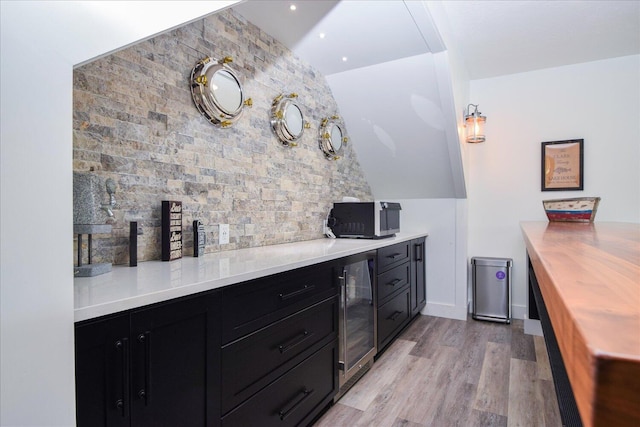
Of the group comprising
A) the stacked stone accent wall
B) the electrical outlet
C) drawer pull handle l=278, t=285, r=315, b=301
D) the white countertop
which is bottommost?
drawer pull handle l=278, t=285, r=315, b=301

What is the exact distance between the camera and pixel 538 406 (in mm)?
1966

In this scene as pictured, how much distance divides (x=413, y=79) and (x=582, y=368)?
2870 millimetres

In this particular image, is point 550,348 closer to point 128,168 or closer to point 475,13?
point 128,168

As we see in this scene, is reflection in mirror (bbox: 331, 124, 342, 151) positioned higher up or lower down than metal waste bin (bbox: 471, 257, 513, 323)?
higher up

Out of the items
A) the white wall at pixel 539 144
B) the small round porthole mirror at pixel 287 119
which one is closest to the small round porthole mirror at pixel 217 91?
the small round porthole mirror at pixel 287 119

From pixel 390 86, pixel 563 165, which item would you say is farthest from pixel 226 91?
pixel 563 165

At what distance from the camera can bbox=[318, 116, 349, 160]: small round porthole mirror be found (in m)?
2.96

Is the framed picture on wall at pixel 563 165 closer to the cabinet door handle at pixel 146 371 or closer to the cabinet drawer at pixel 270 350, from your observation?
the cabinet drawer at pixel 270 350

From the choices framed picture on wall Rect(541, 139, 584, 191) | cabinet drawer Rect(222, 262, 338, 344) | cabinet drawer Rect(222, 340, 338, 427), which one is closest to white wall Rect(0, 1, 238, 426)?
cabinet drawer Rect(222, 262, 338, 344)

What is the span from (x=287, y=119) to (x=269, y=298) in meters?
1.42

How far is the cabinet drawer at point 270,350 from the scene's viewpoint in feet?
4.09

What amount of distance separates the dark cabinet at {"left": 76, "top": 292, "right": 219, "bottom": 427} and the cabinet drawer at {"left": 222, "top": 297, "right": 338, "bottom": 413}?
0.08 m

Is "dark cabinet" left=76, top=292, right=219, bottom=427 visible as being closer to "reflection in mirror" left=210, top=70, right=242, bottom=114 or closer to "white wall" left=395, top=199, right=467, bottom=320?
"reflection in mirror" left=210, top=70, right=242, bottom=114

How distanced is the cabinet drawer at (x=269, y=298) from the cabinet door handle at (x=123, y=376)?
1.10 feet
